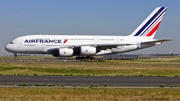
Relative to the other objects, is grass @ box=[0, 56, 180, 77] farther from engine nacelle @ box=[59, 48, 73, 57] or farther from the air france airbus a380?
the air france airbus a380

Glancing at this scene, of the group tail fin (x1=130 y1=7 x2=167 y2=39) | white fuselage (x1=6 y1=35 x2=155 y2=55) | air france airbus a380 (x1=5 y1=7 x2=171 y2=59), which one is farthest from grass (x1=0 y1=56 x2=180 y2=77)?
tail fin (x1=130 y1=7 x2=167 y2=39)

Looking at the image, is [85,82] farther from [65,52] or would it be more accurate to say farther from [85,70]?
[65,52]

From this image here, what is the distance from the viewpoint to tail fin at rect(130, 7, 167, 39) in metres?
62.7

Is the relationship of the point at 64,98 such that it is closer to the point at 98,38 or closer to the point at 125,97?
the point at 125,97

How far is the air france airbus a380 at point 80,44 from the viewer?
185ft

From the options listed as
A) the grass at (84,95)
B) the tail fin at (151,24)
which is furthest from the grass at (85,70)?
the tail fin at (151,24)

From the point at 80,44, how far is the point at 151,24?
1351 centimetres

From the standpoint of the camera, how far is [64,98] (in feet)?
46.3

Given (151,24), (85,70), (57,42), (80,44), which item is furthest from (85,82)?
(151,24)

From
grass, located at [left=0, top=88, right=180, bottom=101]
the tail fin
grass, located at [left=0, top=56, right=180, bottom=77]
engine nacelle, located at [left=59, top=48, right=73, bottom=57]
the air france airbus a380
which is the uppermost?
the tail fin

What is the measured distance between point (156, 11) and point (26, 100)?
52.6 metres

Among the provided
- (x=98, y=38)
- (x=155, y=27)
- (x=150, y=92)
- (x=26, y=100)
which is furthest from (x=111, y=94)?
(x=155, y=27)

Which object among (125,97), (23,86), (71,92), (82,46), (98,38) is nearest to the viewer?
(125,97)

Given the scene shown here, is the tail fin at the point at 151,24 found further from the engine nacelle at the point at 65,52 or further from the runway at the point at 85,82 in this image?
the runway at the point at 85,82
